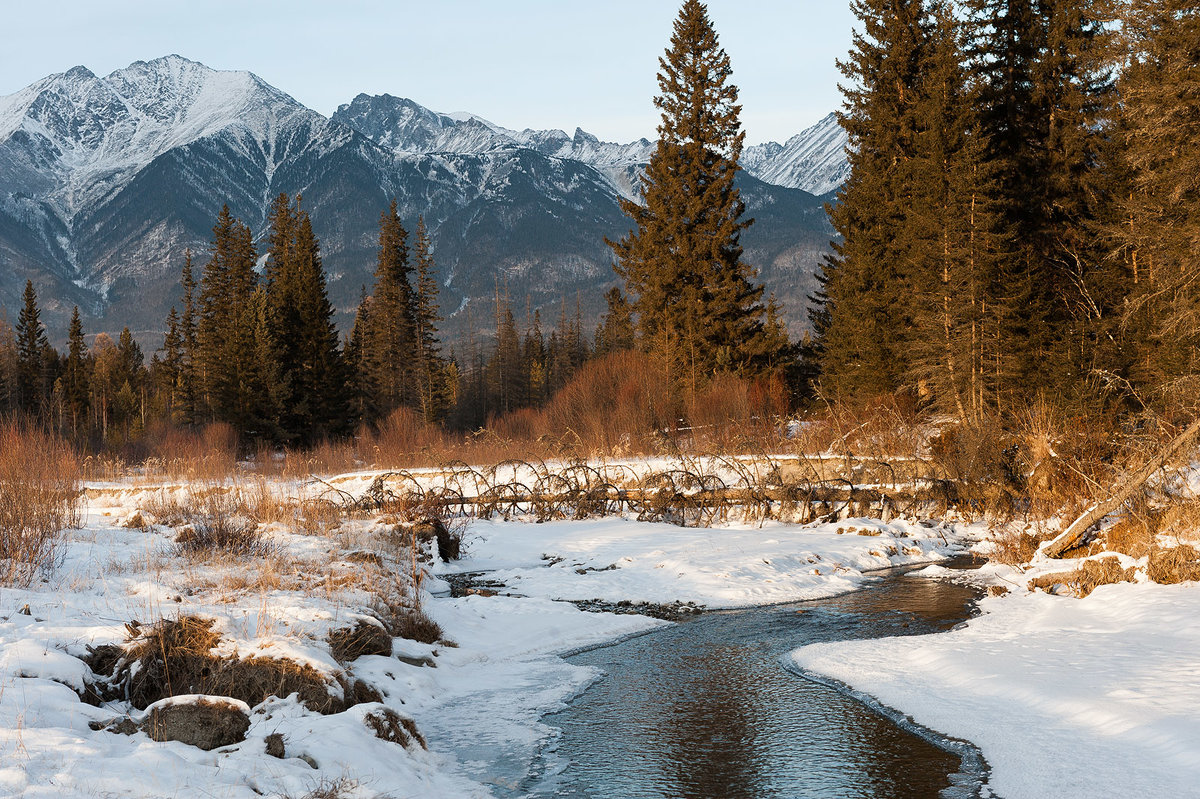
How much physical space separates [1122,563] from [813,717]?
6.93 meters

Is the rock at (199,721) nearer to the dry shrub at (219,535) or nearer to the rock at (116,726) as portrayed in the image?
the rock at (116,726)

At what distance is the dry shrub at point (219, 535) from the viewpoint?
1191 cm

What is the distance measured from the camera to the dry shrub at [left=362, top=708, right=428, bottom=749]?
675 centimetres

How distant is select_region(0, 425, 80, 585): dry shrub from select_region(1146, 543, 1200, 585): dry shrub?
1380cm

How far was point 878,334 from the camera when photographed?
32.2 metres

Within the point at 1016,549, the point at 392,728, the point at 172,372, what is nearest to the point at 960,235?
the point at 1016,549

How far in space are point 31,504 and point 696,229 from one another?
29.4 m

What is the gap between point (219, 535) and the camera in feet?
41.6

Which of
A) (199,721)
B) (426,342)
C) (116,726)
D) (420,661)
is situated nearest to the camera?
(116,726)

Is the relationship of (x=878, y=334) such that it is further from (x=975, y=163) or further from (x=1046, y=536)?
(x=1046, y=536)

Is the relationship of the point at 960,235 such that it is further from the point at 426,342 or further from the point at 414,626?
the point at 426,342

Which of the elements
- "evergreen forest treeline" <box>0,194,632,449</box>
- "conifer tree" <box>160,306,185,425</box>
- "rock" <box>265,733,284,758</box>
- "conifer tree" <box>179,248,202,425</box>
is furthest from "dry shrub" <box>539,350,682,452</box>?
"conifer tree" <box>160,306,185,425</box>

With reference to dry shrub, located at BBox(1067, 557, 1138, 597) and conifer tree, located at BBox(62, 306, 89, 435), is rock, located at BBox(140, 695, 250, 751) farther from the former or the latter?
conifer tree, located at BBox(62, 306, 89, 435)

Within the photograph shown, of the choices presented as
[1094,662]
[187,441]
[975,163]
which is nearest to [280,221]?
[187,441]
